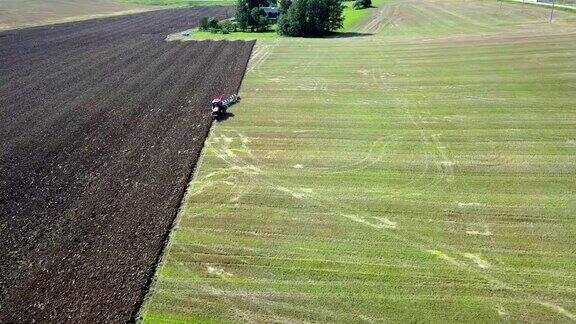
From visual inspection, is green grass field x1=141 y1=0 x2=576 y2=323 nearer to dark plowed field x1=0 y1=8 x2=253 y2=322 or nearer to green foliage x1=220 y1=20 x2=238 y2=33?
dark plowed field x1=0 y1=8 x2=253 y2=322

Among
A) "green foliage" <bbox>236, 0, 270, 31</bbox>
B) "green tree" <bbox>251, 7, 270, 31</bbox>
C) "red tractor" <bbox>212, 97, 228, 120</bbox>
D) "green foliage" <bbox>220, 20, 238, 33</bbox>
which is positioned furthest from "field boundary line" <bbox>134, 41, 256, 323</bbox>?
"green foliage" <bbox>236, 0, 270, 31</bbox>

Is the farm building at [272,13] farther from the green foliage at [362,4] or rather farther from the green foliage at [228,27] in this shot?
the green foliage at [362,4]

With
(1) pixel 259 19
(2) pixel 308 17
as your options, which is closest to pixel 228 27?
(1) pixel 259 19

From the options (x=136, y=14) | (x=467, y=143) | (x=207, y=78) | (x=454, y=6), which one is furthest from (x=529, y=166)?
(x=136, y=14)

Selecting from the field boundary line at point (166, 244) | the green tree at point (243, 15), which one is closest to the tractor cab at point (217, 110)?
the field boundary line at point (166, 244)

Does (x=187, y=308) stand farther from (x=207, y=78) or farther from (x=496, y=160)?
(x=207, y=78)
